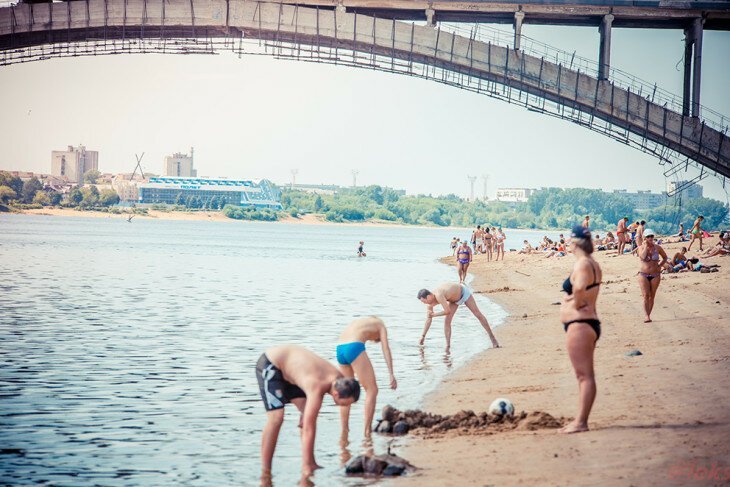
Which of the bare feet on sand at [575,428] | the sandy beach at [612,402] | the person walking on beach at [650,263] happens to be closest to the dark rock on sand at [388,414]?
the sandy beach at [612,402]

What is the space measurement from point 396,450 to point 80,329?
1749 centimetres

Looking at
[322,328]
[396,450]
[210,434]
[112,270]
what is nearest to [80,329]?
[322,328]

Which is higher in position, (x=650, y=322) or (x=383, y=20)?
(x=383, y=20)

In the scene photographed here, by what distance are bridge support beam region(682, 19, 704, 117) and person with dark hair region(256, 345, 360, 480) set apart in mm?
33221

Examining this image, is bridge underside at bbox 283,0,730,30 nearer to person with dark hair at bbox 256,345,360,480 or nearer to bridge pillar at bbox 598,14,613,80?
bridge pillar at bbox 598,14,613,80

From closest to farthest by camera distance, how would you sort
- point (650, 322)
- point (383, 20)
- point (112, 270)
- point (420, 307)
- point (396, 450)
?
1. point (396, 450)
2. point (650, 322)
3. point (420, 307)
4. point (383, 20)
5. point (112, 270)

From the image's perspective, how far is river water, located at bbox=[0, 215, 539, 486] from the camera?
11.6m

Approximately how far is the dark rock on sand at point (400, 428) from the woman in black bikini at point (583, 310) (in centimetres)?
289

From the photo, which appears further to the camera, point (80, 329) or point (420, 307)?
point (420, 307)

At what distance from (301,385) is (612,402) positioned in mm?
5400

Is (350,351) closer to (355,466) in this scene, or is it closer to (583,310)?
(355,466)

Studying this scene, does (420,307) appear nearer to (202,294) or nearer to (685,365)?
(202,294)

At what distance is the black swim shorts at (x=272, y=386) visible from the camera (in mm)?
10008

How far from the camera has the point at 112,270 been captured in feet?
192
